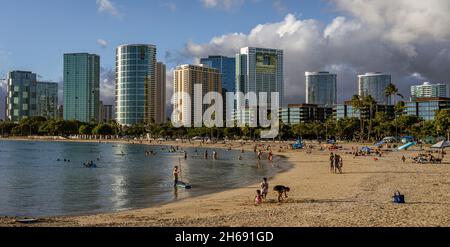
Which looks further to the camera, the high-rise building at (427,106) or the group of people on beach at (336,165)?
the high-rise building at (427,106)

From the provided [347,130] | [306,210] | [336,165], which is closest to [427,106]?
[347,130]

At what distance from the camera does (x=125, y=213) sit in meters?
22.5

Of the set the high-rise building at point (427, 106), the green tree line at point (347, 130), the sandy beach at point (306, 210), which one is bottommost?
the sandy beach at point (306, 210)

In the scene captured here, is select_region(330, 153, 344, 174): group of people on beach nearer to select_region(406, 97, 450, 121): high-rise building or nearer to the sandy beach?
the sandy beach

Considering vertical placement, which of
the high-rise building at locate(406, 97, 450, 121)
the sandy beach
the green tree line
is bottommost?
the sandy beach

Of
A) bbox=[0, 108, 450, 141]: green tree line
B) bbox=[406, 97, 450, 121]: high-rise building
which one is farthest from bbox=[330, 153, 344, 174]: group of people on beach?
bbox=[406, 97, 450, 121]: high-rise building

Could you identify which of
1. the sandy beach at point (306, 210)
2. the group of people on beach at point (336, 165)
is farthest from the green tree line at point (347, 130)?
the sandy beach at point (306, 210)

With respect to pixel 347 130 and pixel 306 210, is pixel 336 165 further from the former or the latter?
pixel 347 130

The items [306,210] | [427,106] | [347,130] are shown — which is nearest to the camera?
[306,210]

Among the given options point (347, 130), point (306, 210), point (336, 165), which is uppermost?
point (347, 130)

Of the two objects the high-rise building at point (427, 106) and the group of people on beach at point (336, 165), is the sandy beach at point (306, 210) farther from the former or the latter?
the high-rise building at point (427, 106)

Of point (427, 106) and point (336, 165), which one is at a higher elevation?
point (427, 106)
